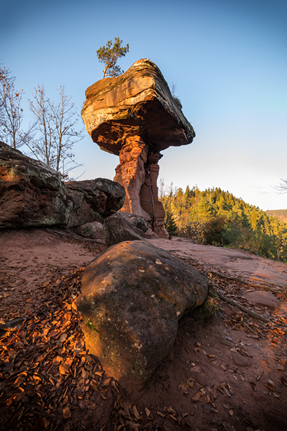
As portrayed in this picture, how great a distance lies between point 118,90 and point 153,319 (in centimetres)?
1559

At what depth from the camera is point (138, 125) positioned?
1466cm

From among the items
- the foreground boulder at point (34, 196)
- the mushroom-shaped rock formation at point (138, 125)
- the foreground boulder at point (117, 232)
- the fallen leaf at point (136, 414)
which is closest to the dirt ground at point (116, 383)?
the fallen leaf at point (136, 414)

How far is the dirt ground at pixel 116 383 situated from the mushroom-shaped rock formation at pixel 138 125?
12.3 m

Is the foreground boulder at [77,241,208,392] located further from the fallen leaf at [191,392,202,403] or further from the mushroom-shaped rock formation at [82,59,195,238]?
the mushroom-shaped rock formation at [82,59,195,238]

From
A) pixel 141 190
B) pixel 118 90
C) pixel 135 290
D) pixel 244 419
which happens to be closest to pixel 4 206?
pixel 135 290

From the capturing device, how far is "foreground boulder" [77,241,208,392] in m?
1.83

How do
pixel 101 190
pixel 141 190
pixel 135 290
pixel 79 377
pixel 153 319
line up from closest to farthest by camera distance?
pixel 79 377
pixel 153 319
pixel 135 290
pixel 101 190
pixel 141 190

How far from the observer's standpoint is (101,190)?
30.5 ft

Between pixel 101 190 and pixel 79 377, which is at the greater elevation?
pixel 101 190

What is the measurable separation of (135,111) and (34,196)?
35.0 feet

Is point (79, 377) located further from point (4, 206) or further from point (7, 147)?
point (7, 147)

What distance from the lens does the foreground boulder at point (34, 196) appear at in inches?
205

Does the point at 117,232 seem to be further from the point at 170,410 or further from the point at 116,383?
the point at 170,410

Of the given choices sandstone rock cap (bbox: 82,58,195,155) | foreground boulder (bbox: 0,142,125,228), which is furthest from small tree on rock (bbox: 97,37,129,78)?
foreground boulder (bbox: 0,142,125,228)
